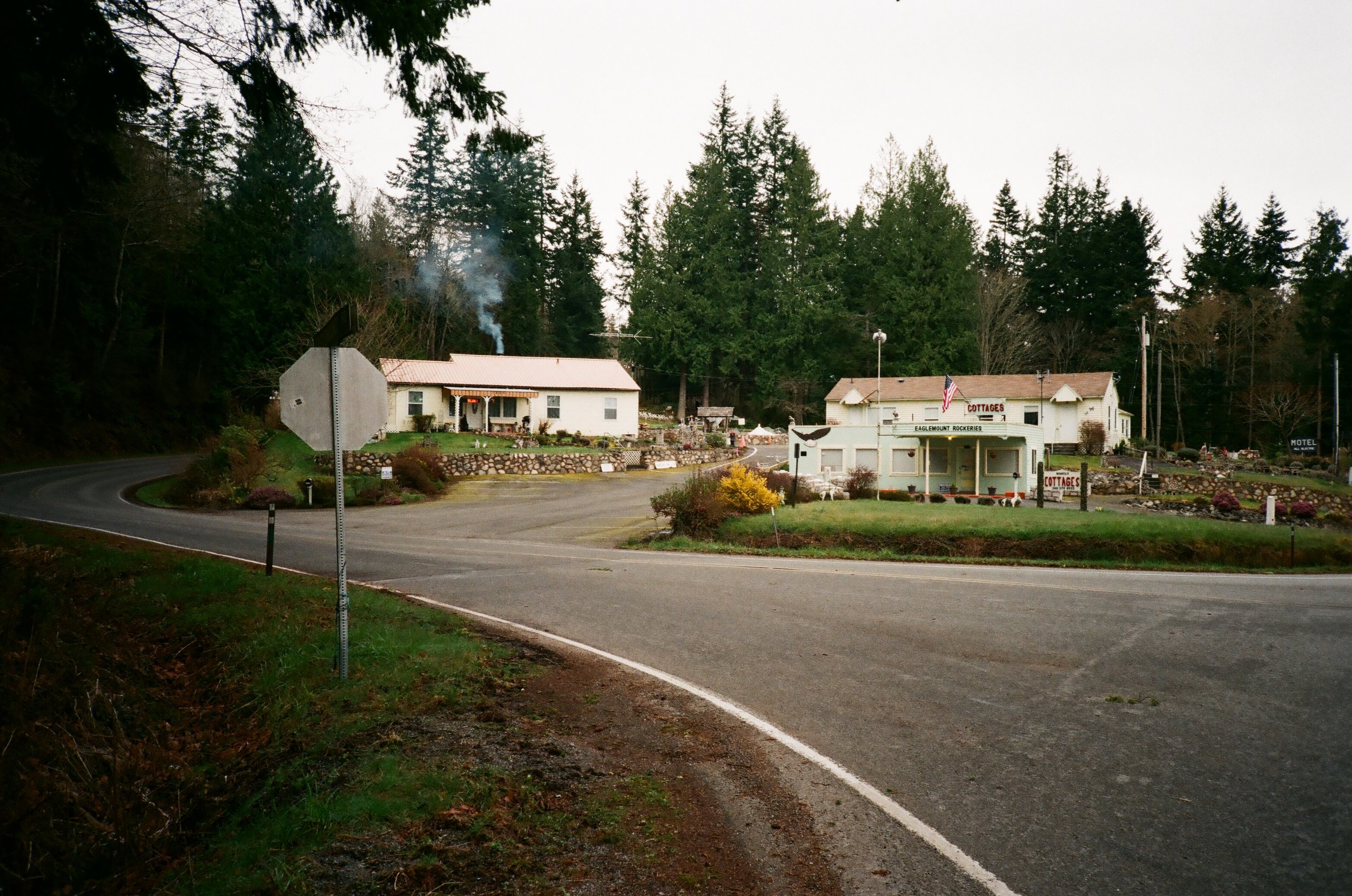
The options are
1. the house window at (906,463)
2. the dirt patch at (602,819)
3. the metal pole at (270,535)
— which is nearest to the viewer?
the dirt patch at (602,819)

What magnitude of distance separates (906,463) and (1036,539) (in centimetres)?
1693

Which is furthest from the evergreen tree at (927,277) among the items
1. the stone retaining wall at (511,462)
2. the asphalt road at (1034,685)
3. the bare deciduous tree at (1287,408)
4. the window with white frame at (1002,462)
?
the asphalt road at (1034,685)

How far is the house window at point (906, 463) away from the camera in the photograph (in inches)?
1361

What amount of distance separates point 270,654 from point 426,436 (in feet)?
109

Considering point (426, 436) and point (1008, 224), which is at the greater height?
point (1008, 224)

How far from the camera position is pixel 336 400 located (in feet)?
19.9

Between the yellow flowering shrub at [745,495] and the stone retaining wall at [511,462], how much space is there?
16.3m

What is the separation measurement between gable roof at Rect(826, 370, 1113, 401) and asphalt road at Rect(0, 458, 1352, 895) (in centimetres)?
3424

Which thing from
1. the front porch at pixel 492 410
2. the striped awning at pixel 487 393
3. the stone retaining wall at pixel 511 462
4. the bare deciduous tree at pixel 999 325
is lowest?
the stone retaining wall at pixel 511 462

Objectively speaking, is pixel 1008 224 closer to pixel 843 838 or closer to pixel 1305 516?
pixel 1305 516

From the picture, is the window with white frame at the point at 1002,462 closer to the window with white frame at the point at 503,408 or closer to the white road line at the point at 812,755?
the window with white frame at the point at 503,408

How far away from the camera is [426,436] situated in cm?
3869

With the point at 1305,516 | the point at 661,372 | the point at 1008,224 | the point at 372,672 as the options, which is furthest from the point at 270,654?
the point at 1008,224

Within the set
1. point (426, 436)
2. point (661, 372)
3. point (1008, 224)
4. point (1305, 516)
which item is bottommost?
point (1305, 516)
